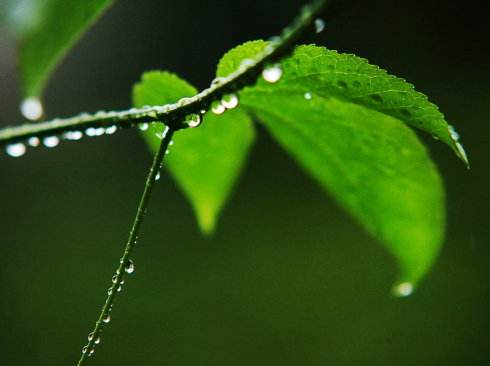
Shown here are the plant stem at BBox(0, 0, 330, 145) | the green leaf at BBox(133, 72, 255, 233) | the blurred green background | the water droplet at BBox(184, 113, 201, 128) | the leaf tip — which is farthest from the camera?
the blurred green background

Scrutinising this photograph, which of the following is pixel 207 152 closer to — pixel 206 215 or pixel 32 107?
pixel 206 215

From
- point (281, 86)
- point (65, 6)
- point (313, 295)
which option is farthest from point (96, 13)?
point (313, 295)

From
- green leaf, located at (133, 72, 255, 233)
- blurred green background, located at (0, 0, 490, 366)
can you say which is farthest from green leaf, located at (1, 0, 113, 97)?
blurred green background, located at (0, 0, 490, 366)

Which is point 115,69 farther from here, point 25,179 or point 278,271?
point 278,271

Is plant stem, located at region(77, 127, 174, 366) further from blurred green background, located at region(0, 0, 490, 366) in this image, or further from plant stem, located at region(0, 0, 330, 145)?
blurred green background, located at region(0, 0, 490, 366)

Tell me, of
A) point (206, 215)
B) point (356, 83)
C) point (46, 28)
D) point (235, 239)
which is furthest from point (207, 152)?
point (235, 239)
